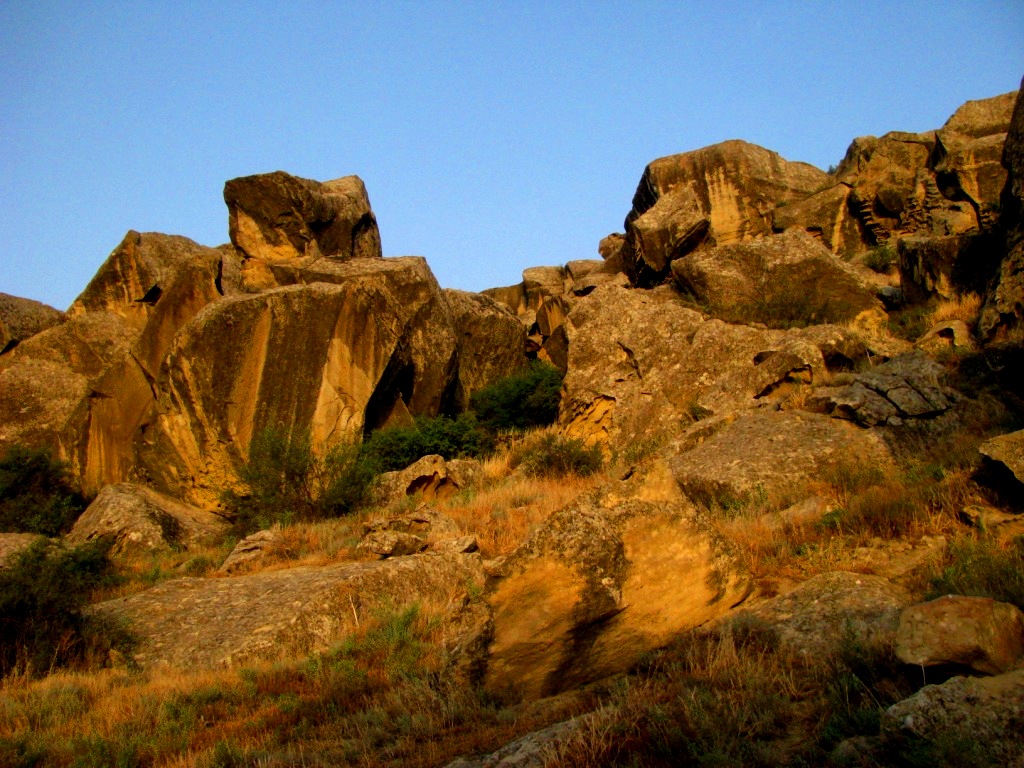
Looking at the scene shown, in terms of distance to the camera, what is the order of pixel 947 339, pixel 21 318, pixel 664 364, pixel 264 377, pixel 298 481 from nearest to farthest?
→ pixel 947 339
pixel 298 481
pixel 664 364
pixel 264 377
pixel 21 318

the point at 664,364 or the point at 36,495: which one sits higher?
the point at 664,364

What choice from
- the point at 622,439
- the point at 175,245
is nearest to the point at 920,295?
the point at 622,439

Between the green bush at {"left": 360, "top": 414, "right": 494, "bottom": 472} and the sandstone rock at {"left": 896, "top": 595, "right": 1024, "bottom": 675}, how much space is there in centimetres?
1355

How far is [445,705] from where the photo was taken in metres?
5.14

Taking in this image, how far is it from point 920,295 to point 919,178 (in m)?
7.35

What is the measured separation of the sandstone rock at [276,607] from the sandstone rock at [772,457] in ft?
10.0

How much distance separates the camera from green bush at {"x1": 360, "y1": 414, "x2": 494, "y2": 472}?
17.6 meters

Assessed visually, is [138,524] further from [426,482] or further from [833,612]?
[833,612]

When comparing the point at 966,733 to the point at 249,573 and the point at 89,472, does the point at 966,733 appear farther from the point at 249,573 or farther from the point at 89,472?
the point at 89,472

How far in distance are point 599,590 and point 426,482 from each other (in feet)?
33.2

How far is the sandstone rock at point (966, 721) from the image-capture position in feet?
9.72

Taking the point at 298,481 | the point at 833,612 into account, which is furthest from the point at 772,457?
the point at 298,481

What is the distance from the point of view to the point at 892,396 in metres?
10.6

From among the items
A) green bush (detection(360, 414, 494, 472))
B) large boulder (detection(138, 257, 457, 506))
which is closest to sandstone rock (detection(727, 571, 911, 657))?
green bush (detection(360, 414, 494, 472))
